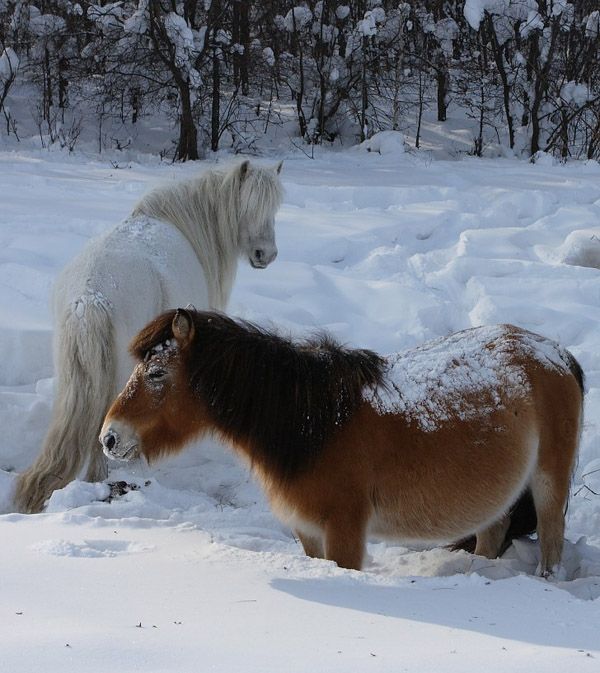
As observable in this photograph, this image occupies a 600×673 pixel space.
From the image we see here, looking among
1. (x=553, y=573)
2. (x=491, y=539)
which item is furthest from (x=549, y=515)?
(x=491, y=539)

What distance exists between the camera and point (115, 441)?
138 inches

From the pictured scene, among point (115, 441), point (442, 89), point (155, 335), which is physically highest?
point (442, 89)

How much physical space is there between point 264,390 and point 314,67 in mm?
18381

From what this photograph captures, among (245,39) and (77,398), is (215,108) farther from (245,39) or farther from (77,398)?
(77,398)

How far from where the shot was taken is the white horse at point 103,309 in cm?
479

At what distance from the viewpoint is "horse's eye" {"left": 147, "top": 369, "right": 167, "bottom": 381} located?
140 inches

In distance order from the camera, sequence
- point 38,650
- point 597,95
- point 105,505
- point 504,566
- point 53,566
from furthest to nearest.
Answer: point 597,95 → point 105,505 → point 504,566 → point 53,566 → point 38,650

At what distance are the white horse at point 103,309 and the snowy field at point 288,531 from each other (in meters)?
0.32

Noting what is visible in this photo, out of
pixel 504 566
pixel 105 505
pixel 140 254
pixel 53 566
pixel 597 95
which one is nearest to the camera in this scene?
pixel 53 566

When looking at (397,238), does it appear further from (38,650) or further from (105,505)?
(38,650)

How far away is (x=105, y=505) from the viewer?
170 inches

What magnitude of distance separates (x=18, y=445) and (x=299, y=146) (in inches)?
562

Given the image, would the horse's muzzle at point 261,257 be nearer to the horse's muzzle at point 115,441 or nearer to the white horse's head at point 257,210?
the white horse's head at point 257,210

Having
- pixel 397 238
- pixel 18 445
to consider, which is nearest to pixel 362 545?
pixel 18 445
